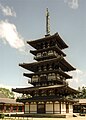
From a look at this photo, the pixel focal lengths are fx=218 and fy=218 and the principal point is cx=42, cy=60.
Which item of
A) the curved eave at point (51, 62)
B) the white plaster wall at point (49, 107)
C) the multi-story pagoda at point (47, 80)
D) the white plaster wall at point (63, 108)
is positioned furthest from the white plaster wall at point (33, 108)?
the curved eave at point (51, 62)

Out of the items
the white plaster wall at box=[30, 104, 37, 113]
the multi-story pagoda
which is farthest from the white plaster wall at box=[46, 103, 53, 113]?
the white plaster wall at box=[30, 104, 37, 113]

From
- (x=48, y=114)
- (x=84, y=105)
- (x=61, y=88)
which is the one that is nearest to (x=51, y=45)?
(x=61, y=88)

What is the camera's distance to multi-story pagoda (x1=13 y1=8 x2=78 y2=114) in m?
45.8

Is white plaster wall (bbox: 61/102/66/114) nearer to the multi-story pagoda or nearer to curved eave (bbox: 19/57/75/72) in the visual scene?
the multi-story pagoda

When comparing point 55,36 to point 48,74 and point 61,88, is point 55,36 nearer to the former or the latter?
point 48,74

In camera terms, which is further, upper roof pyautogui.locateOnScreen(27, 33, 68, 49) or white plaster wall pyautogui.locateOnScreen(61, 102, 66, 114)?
upper roof pyautogui.locateOnScreen(27, 33, 68, 49)

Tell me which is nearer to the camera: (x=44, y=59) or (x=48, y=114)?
(x=48, y=114)

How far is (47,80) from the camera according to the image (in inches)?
1906

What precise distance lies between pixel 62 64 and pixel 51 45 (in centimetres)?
527

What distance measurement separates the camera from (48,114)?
148 feet

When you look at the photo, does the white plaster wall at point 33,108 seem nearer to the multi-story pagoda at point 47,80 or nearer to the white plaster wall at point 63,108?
the multi-story pagoda at point 47,80

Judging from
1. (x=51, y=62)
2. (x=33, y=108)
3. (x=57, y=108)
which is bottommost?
(x=33, y=108)

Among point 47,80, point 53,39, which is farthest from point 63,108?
point 53,39

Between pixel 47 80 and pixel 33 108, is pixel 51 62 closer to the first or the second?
pixel 47 80
